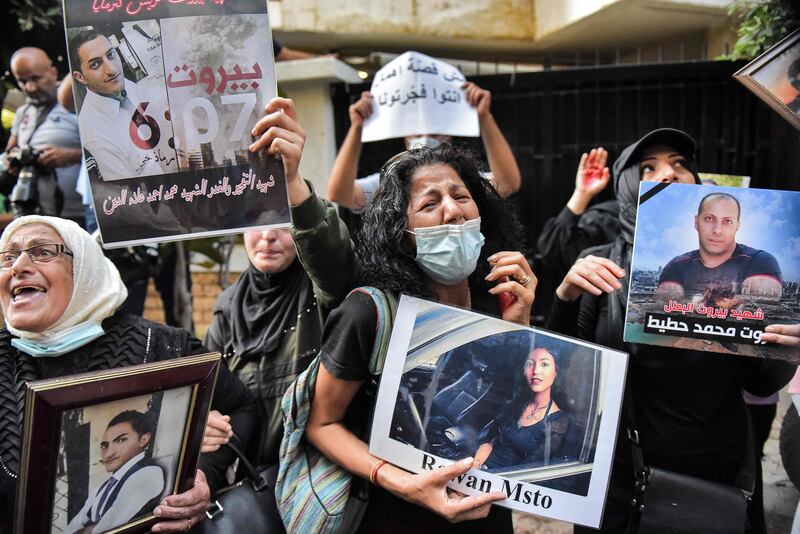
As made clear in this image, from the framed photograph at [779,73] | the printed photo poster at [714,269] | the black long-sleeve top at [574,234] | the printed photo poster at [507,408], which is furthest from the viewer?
the black long-sleeve top at [574,234]

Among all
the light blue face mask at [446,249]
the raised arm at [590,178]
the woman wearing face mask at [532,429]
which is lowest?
the woman wearing face mask at [532,429]

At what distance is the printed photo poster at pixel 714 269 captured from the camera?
5.22ft

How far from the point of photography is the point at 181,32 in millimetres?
1507

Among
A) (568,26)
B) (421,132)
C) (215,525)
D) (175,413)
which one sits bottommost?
(215,525)

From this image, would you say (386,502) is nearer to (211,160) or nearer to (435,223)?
(435,223)

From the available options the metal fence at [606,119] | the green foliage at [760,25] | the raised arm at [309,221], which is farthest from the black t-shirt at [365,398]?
the metal fence at [606,119]

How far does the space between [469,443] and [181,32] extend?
1239 millimetres

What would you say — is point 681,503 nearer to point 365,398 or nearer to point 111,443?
point 365,398

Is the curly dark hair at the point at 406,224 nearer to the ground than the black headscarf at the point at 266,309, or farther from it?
farther from it

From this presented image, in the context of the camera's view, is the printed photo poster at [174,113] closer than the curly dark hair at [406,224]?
Yes

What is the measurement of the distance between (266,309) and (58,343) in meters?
0.80

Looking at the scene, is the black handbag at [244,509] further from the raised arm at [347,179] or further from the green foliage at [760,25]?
the green foliage at [760,25]

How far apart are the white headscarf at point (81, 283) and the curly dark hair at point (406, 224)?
2.43ft

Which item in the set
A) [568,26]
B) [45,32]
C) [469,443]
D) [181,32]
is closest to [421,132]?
[181,32]
